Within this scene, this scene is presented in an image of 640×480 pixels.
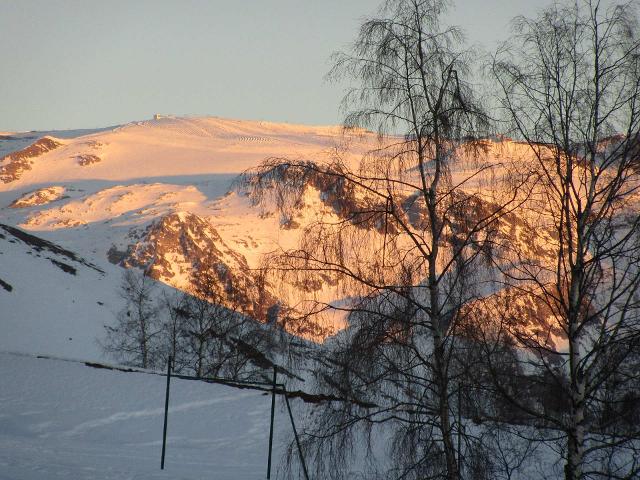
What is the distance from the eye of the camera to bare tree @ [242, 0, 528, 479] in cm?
1091

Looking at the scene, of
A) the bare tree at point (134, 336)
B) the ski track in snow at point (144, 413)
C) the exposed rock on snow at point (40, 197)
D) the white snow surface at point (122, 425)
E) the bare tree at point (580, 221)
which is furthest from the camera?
the exposed rock on snow at point (40, 197)

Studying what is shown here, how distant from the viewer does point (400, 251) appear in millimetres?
11562

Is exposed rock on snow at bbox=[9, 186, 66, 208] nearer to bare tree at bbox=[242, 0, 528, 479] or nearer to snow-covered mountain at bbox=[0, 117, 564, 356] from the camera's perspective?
snow-covered mountain at bbox=[0, 117, 564, 356]

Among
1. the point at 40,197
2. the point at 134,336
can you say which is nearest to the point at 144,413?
the point at 134,336

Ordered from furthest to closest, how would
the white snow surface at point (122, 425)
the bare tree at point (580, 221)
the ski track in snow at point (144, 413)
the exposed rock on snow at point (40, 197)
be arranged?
the exposed rock on snow at point (40, 197) < the ski track in snow at point (144, 413) < the white snow surface at point (122, 425) < the bare tree at point (580, 221)

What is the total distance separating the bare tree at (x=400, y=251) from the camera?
35.8ft

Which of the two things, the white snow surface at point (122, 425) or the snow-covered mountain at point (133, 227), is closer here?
the snow-covered mountain at point (133, 227)

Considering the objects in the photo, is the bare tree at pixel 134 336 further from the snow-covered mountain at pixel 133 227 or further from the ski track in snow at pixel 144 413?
the ski track in snow at pixel 144 413

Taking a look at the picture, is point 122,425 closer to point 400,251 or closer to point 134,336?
point 400,251

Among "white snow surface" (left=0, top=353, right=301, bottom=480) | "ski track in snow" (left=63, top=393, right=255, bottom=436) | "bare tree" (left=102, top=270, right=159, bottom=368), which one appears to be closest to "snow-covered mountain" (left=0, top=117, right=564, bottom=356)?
"bare tree" (left=102, top=270, right=159, bottom=368)

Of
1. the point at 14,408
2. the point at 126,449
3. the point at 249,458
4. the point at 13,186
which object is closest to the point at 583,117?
the point at 249,458

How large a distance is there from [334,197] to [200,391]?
1697cm

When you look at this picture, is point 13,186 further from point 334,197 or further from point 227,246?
point 334,197

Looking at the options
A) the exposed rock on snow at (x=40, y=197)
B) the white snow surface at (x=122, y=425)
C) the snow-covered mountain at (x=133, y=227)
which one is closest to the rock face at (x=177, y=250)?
the snow-covered mountain at (x=133, y=227)
